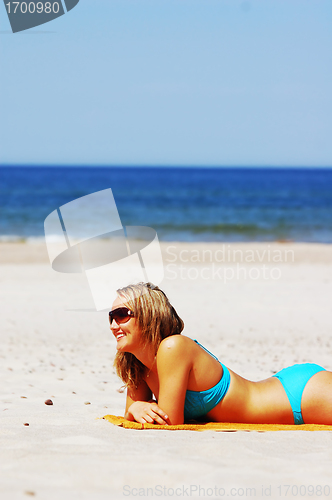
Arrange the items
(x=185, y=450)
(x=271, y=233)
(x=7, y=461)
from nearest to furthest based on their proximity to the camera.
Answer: (x=7, y=461) < (x=185, y=450) < (x=271, y=233)

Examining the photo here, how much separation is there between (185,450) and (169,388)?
1.42ft

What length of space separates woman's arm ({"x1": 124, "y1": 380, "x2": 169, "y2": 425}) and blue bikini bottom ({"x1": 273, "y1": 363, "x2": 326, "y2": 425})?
0.85 metres

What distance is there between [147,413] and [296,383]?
1001 mm

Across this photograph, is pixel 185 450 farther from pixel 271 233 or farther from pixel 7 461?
pixel 271 233

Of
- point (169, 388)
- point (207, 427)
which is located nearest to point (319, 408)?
point (207, 427)

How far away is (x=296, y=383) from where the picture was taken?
3.60 m

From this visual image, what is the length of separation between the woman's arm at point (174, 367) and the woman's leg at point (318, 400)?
2.79ft

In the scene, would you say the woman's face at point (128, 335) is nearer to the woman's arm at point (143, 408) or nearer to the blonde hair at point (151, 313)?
the blonde hair at point (151, 313)

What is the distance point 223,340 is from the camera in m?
7.38
